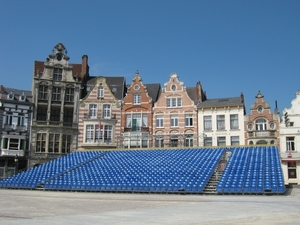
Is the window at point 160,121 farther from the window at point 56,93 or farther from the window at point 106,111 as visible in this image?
the window at point 56,93

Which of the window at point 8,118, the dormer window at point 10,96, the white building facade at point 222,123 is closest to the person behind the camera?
the white building facade at point 222,123

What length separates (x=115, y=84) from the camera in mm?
50031

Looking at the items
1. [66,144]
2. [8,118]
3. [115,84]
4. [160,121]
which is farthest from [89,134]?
[8,118]

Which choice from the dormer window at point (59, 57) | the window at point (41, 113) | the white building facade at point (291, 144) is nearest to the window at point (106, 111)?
the window at point (41, 113)

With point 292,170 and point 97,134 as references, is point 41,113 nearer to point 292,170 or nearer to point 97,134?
point 97,134

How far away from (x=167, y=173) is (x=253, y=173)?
718 centimetres

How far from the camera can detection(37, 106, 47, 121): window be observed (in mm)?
45612

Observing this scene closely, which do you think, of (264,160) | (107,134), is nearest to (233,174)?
(264,160)

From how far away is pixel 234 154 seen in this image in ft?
116

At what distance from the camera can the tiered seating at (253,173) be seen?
80.8 ft

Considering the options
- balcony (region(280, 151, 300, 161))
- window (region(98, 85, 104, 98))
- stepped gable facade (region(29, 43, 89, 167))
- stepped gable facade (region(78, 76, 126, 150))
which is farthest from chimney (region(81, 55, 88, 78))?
balcony (region(280, 151, 300, 161))

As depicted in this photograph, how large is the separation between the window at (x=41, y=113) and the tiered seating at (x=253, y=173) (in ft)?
81.5

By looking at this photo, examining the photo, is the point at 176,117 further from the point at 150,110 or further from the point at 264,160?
the point at 264,160

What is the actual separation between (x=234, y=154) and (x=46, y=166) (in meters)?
19.8
